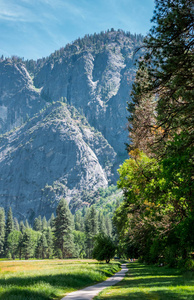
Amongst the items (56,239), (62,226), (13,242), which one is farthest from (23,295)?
(13,242)

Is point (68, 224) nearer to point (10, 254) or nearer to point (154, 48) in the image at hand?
point (10, 254)

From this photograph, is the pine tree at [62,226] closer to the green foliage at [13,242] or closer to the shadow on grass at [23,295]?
the green foliage at [13,242]

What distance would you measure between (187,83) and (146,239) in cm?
2367

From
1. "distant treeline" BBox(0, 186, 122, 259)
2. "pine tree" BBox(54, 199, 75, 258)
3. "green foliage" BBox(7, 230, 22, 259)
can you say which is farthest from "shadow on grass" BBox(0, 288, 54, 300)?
"green foliage" BBox(7, 230, 22, 259)

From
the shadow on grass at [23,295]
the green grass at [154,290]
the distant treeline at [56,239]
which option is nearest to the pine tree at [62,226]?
the distant treeline at [56,239]

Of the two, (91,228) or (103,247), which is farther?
(91,228)

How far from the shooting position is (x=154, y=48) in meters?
12.4

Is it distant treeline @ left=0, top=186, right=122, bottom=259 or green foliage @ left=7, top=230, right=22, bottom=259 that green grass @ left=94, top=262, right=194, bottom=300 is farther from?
green foliage @ left=7, top=230, right=22, bottom=259

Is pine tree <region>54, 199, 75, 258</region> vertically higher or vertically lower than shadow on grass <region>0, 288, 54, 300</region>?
higher

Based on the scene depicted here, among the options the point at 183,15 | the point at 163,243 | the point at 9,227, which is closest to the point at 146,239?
the point at 163,243

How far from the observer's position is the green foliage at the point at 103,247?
43.7 m

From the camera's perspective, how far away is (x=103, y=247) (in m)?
44.2

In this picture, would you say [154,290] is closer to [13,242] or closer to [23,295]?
[23,295]

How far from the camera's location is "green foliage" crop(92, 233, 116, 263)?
4369 centimetres
